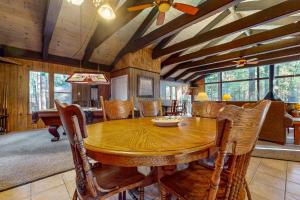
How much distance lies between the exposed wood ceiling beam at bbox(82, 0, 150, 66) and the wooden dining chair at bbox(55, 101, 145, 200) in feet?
12.1

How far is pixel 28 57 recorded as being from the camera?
5270mm

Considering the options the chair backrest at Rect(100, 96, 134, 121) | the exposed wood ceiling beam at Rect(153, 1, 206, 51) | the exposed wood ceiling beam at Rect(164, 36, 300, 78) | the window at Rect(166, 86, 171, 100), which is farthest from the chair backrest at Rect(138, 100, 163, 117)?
the window at Rect(166, 86, 171, 100)

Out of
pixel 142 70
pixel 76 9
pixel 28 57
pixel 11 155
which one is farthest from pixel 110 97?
pixel 11 155

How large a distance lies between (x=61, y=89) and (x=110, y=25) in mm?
3362

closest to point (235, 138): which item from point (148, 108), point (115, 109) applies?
point (115, 109)

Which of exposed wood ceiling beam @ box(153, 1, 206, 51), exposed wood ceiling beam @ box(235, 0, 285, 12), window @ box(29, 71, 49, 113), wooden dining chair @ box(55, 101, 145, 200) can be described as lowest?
wooden dining chair @ box(55, 101, 145, 200)

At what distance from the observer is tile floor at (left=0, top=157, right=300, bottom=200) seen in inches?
64.9

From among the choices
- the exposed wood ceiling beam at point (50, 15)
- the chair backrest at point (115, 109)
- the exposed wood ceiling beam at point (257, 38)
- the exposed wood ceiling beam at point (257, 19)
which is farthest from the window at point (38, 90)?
the exposed wood ceiling beam at point (257, 38)

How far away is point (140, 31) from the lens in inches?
207

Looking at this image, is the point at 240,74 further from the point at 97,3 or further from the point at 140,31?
the point at 97,3

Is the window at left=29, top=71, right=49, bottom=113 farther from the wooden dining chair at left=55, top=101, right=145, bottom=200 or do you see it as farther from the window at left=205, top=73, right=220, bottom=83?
the window at left=205, top=73, right=220, bottom=83

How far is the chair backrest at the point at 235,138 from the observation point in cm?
63

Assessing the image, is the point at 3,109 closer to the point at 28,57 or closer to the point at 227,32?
the point at 28,57

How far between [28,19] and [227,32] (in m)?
5.49
